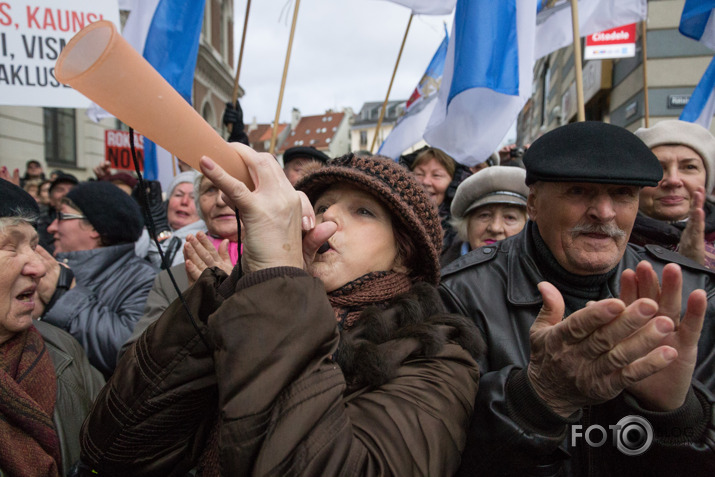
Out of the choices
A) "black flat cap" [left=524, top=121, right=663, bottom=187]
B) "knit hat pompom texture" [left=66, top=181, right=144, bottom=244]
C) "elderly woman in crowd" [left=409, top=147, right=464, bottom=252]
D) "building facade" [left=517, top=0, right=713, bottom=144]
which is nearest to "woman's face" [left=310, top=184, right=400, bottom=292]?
"black flat cap" [left=524, top=121, right=663, bottom=187]

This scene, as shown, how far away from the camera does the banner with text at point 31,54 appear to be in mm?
3322

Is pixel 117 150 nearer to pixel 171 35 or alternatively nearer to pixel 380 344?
pixel 171 35

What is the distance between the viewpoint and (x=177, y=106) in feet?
2.84

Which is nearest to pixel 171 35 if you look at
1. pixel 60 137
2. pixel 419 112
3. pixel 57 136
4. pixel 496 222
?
pixel 419 112

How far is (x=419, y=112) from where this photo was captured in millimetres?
5312

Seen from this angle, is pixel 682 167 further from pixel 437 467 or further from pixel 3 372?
pixel 3 372

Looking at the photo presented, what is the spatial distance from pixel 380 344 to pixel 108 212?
2.44 m

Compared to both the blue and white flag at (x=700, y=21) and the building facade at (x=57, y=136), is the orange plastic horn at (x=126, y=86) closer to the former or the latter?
the blue and white flag at (x=700, y=21)

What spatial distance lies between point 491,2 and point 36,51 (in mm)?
3077

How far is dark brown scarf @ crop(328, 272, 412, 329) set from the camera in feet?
5.03

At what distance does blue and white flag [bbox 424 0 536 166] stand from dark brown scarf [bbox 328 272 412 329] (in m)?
2.07

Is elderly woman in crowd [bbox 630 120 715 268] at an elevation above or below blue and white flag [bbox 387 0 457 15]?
below

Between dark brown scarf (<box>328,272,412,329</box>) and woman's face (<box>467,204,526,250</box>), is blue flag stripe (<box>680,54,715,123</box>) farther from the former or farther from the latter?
dark brown scarf (<box>328,272,412,329</box>)

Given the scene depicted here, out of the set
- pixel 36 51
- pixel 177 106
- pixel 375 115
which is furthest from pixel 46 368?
pixel 375 115
